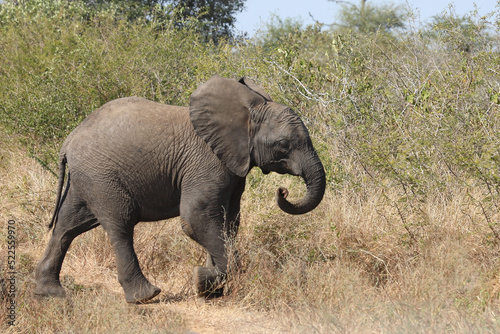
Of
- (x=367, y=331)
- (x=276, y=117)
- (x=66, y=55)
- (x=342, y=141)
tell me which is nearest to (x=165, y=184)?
(x=276, y=117)

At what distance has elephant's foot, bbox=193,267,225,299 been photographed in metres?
6.16

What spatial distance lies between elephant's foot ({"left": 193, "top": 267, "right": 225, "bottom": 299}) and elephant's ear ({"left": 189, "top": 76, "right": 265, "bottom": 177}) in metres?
0.87

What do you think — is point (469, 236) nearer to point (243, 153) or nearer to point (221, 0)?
point (243, 153)

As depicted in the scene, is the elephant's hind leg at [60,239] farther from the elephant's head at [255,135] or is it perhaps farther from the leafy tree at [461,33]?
the leafy tree at [461,33]

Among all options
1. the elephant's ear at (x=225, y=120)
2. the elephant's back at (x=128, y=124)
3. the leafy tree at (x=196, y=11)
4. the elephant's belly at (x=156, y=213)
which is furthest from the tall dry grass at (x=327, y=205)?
the leafy tree at (x=196, y=11)

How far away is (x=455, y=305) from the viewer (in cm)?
562

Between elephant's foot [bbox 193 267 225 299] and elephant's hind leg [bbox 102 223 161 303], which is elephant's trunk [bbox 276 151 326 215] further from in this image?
elephant's hind leg [bbox 102 223 161 303]

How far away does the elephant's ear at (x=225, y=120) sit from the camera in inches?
243

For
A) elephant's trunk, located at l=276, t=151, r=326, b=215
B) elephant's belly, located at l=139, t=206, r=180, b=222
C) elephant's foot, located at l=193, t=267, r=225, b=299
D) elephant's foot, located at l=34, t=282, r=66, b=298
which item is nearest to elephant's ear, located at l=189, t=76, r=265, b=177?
elephant's trunk, located at l=276, t=151, r=326, b=215

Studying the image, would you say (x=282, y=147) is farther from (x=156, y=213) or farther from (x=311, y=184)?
(x=156, y=213)

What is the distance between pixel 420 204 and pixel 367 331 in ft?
8.74

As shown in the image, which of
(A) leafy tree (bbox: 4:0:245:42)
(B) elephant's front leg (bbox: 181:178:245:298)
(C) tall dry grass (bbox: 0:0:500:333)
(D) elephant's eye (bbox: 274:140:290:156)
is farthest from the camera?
(A) leafy tree (bbox: 4:0:245:42)

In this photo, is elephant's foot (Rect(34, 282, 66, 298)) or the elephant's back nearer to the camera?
the elephant's back

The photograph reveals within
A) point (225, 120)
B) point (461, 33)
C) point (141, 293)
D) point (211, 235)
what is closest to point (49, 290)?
point (141, 293)
